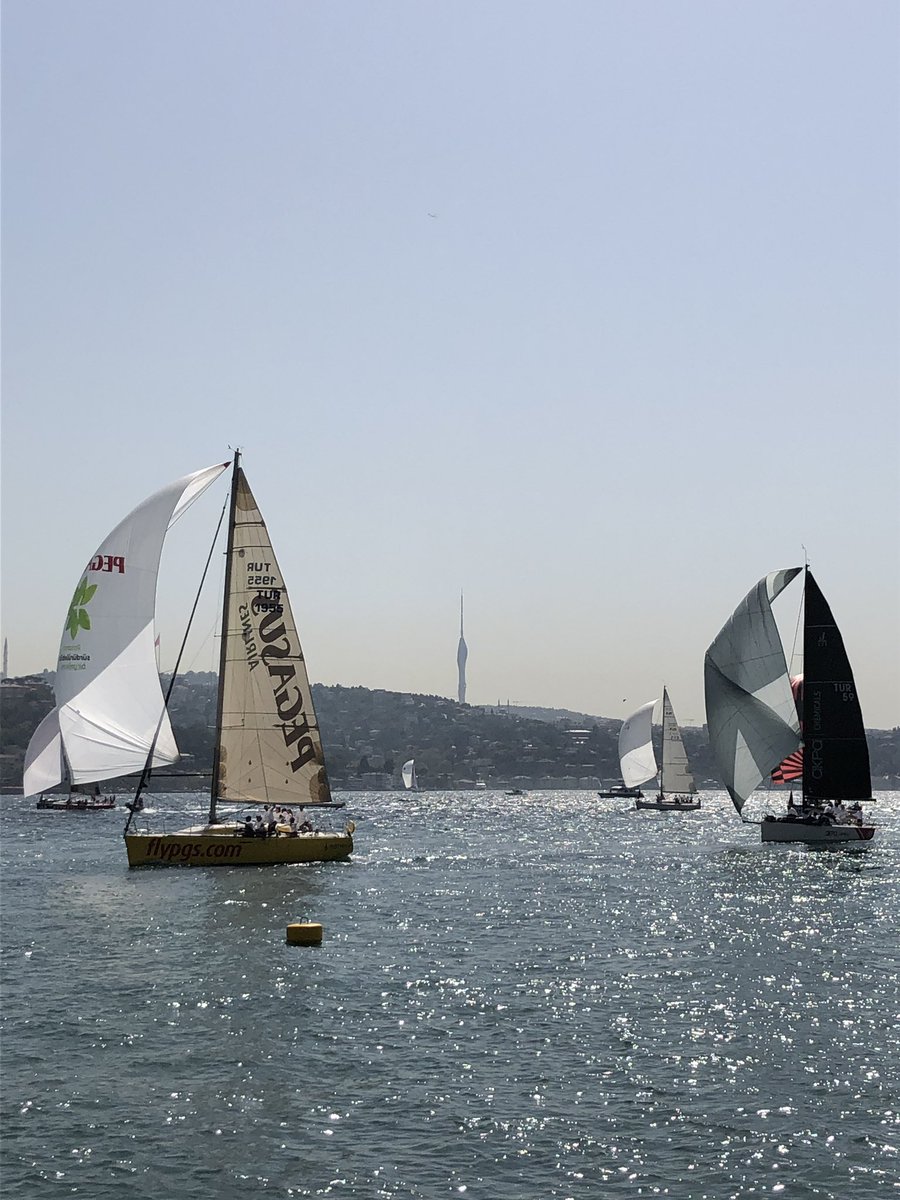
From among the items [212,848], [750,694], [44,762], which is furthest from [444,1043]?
[44,762]

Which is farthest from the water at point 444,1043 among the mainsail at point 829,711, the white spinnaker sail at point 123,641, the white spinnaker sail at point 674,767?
the white spinnaker sail at point 674,767

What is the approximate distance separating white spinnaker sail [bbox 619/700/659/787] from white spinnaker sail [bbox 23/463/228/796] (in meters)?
87.4

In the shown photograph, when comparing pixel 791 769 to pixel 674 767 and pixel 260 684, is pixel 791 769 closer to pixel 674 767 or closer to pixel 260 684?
pixel 260 684

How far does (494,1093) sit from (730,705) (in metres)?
45.0

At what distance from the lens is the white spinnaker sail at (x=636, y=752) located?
421 feet

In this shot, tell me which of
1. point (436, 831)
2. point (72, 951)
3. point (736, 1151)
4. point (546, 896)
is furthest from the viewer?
point (436, 831)

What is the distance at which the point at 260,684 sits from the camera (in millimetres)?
45969

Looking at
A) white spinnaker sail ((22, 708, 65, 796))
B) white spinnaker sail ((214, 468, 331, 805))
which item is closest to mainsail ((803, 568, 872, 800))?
white spinnaker sail ((214, 468, 331, 805))

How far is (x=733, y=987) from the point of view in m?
25.8

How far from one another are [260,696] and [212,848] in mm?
5850

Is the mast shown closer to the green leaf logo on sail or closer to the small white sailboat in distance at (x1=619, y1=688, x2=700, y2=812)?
the green leaf logo on sail

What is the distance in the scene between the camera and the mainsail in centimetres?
5875

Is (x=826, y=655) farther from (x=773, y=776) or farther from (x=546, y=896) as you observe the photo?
(x=546, y=896)

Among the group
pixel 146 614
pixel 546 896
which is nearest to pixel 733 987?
pixel 546 896
